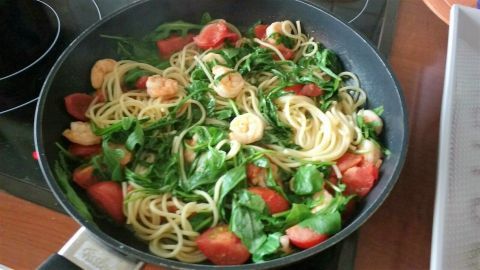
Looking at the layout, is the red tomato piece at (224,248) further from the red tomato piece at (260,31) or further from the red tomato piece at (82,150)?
the red tomato piece at (260,31)

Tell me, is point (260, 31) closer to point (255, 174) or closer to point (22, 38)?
point (255, 174)

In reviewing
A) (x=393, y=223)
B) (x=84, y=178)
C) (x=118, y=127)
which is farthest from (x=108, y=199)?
(x=393, y=223)

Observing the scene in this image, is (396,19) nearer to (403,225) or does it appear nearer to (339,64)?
(339,64)

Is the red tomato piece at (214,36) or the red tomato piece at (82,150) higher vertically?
the red tomato piece at (214,36)

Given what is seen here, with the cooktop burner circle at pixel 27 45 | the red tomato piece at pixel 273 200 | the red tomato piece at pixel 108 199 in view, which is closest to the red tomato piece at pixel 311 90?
the red tomato piece at pixel 273 200

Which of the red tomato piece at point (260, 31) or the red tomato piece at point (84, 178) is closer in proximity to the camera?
the red tomato piece at point (84, 178)

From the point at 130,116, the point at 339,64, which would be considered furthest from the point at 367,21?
the point at 130,116
